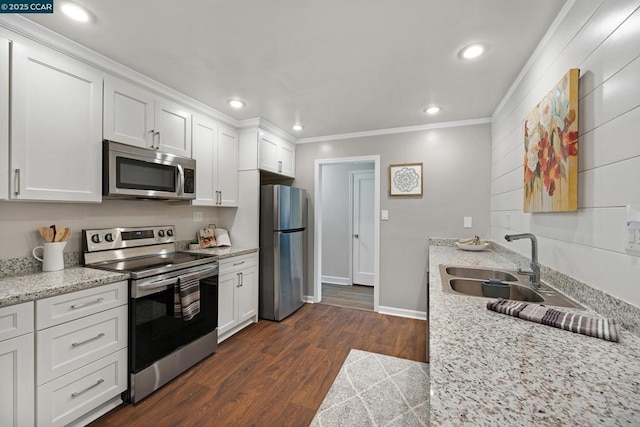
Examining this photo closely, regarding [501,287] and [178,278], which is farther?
[178,278]

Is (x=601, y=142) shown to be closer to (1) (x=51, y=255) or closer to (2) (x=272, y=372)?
(2) (x=272, y=372)

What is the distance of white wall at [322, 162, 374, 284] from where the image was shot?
4773mm

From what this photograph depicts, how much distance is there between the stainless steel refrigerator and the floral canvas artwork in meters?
2.30

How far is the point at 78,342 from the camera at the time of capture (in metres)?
1.53

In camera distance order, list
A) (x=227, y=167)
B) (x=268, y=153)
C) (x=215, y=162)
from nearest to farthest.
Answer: (x=215, y=162) < (x=227, y=167) < (x=268, y=153)

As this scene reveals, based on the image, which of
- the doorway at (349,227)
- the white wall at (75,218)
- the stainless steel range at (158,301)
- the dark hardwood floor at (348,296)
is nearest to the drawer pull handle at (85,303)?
the stainless steel range at (158,301)

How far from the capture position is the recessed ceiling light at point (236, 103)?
2.58m

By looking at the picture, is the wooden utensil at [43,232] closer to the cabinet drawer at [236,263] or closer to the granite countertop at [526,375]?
the cabinet drawer at [236,263]

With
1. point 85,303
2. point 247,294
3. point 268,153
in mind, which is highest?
point 268,153

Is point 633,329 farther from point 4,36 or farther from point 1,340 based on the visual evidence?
point 4,36

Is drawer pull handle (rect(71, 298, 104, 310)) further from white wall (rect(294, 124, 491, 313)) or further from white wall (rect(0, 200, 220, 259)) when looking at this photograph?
white wall (rect(294, 124, 491, 313))

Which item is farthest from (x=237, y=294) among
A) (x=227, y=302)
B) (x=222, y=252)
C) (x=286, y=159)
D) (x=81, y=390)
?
(x=286, y=159)

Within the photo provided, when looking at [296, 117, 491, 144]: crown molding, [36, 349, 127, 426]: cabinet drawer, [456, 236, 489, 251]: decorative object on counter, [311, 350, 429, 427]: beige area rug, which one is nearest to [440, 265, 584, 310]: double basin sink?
[311, 350, 429, 427]: beige area rug

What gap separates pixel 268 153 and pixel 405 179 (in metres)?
1.71
